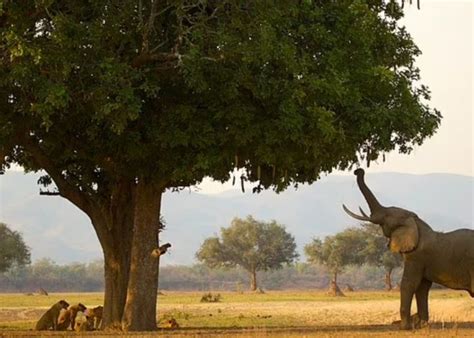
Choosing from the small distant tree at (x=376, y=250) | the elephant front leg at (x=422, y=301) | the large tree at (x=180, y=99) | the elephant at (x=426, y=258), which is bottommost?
the elephant front leg at (x=422, y=301)

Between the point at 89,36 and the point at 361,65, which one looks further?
the point at 361,65

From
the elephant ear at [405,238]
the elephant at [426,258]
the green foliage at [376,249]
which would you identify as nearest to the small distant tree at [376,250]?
the green foliage at [376,249]

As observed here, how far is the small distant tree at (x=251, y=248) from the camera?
479 ft

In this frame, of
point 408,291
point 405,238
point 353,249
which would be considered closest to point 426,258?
point 405,238

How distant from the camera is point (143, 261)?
2972 centimetres

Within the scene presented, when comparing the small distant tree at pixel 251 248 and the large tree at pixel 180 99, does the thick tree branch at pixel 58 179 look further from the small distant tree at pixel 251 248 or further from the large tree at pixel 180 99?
the small distant tree at pixel 251 248

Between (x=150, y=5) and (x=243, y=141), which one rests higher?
(x=150, y=5)

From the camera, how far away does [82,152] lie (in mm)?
30016

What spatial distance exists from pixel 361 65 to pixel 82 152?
8.49 m

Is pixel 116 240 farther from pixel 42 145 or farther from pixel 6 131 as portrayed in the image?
pixel 6 131

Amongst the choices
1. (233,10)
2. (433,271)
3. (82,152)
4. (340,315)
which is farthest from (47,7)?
(340,315)

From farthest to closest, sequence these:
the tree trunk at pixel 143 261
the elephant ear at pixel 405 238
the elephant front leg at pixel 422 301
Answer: the tree trunk at pixel 143 261 < the elephant front leg at pixel 422 301 < the elephant ear at pixel 405 238

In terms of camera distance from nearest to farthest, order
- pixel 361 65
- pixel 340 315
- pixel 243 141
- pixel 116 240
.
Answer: pixel 243 141 → pixel 361 65 → pixel 116 240 → pixel 340 315

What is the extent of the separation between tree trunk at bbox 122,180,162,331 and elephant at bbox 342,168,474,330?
6669mm
